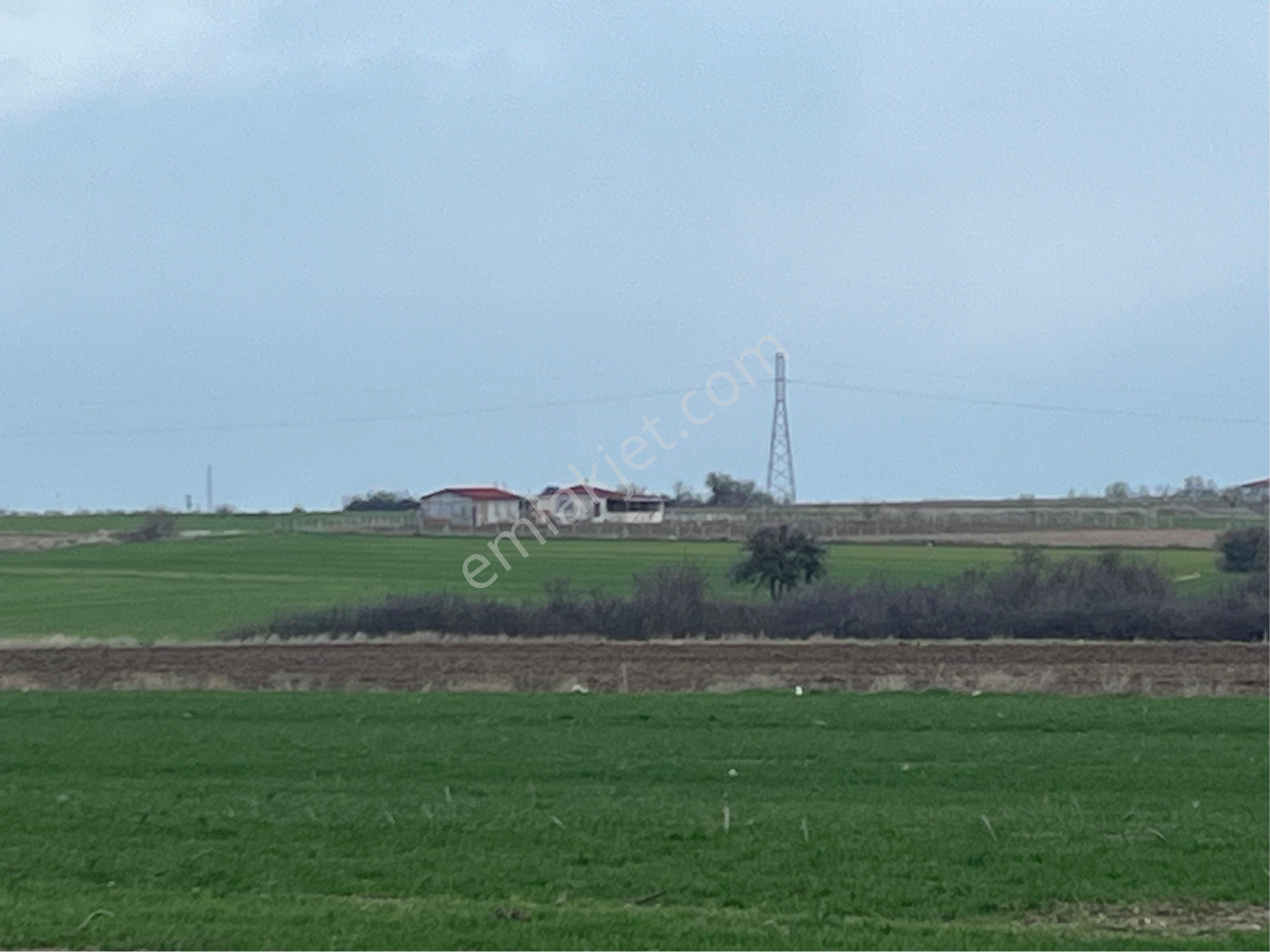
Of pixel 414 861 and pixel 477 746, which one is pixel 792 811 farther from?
pixel 477 746

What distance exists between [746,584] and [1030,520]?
72.7 ft

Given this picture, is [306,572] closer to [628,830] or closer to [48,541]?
[48,541]

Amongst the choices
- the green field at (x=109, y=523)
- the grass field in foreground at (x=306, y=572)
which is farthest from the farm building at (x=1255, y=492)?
the green field at (x=109, y=523)

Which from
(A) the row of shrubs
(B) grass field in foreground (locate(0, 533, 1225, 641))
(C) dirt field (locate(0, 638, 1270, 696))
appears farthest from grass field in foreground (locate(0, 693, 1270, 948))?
(B) grass field in foreground (locate(0, 533, 1225, 641))

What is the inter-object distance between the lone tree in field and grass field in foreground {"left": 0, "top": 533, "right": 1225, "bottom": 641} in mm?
1054

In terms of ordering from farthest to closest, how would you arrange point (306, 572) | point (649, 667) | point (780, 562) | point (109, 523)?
point (109, 523), point (306, 572), point (780, 562), point (649, 667)

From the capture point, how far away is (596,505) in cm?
7981

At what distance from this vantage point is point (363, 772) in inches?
604

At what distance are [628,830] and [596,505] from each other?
6777 cm

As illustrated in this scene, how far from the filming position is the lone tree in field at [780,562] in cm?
4669

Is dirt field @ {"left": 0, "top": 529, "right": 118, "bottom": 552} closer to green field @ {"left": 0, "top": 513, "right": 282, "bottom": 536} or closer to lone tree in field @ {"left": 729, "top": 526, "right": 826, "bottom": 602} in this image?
green field @ {"left": 0, "top": 513, "right": 282, "bottom": 536}

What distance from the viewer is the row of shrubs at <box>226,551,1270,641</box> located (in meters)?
38.5

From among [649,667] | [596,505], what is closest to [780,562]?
[649,667]

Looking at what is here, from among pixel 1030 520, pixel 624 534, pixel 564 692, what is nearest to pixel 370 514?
pixel 624 534
